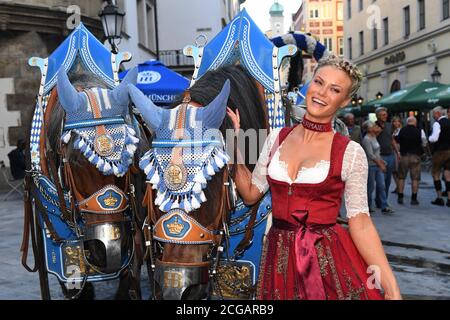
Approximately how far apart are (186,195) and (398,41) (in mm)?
28599

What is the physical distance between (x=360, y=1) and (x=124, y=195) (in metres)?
33.2

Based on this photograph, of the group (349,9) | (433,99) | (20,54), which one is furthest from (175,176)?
(349,9)

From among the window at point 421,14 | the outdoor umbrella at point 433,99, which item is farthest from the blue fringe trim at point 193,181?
the window at point 421,14

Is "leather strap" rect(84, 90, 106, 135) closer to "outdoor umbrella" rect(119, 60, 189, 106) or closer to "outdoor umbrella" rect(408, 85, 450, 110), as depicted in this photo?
"outdoor umbrella" rect(119, 60, 189, 106)

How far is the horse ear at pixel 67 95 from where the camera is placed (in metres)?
3.31

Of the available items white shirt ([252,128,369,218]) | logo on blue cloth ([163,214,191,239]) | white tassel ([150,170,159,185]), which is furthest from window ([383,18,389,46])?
logo on blue cloth ([163,214,191,239])

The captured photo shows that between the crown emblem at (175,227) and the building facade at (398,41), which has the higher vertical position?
the building facade at (398,41)

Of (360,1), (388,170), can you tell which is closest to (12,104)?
(388,170)

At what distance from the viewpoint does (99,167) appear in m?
3.24

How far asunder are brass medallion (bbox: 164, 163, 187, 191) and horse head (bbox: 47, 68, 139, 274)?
1004mm

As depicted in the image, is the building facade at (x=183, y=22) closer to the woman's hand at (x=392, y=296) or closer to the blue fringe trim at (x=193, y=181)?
the blue fringe trim at (x=193, y=181)

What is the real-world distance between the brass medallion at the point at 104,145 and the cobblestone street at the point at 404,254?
2019 mm

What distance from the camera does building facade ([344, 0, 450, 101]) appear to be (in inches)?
930
